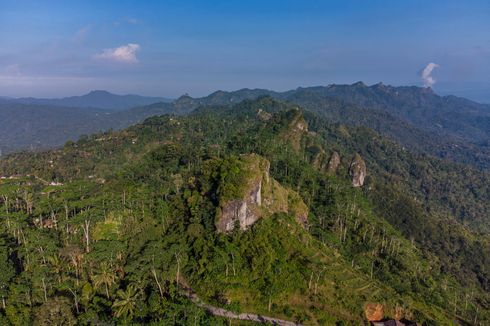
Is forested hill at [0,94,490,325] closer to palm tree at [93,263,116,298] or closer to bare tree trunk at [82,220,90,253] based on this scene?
palm tree at [93,263,116,298]

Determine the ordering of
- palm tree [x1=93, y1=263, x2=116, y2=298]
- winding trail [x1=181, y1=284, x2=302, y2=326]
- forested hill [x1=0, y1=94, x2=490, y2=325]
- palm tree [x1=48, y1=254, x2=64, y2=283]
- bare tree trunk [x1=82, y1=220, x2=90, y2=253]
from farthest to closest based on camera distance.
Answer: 1. bare tree trunk [x1=82, y1=220, x2=90, y2=253]
2. palm tree [x1=48, y1=254, x2=64, y2=283]
3. palm tree [x1=93, y1=263, x2=116, y2=298]
4. forested hill [x1=0, y1=94, x2=490, y2=325]
5. winding trail [x1=181, y1=284, x2=302, y2=326]

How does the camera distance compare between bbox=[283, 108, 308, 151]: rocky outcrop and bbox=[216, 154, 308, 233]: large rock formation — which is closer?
bbox=[216, 154, 308, 233]: large rock formation

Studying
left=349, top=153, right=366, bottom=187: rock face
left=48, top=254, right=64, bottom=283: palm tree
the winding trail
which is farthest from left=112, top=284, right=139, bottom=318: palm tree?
left=349, top=153, right=366, bottom=187: rock face

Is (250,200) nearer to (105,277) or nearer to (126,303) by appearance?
(126,303)

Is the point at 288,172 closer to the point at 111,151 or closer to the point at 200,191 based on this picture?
the point at 200,191

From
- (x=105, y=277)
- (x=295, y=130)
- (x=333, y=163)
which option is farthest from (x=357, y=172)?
(x=105, y=277)

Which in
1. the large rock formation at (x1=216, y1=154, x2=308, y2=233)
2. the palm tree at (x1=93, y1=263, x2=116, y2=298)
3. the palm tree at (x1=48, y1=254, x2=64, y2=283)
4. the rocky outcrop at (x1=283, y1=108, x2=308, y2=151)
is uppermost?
the rocky outcrop at (x1=283, y1=108, x2=308, y2=151)
